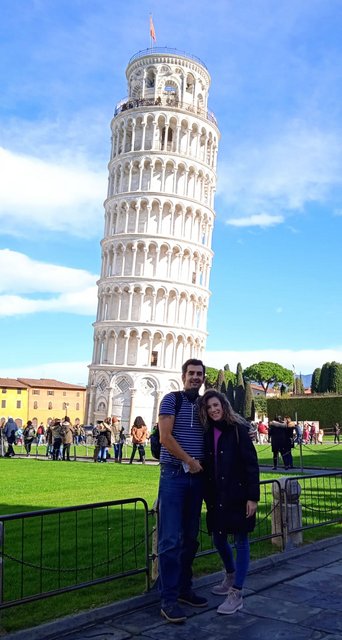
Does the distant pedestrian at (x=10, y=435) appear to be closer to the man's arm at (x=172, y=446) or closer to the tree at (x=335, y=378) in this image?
the man's arm at (x=172, y=446)

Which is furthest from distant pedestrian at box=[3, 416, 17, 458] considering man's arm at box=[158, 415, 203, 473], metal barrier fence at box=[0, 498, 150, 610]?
man's arm at box=[158, 415, 203, 473]

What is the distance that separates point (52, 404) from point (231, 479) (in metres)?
94.4

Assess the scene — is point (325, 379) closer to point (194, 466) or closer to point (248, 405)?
point (248, 405)

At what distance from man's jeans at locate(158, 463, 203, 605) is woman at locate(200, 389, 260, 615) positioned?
0.19m

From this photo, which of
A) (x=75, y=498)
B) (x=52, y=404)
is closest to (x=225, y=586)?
(x=75, y=498)

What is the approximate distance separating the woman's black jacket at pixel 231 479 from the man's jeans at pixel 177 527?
17 centimetres

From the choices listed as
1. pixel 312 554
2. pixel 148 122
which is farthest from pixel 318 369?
pixel 312 554

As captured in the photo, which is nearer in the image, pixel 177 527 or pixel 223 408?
pixel 177 527

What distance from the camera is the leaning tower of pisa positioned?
62.0 metres

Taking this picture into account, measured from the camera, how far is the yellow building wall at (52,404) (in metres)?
95.6

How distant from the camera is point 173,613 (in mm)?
5223

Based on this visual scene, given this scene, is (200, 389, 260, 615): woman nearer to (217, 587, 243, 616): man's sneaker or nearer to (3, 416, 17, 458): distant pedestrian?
(217, 587, 243, 616): man's sneaker

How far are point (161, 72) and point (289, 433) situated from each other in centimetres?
5644

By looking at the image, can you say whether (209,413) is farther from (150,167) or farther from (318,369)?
(318,369)
